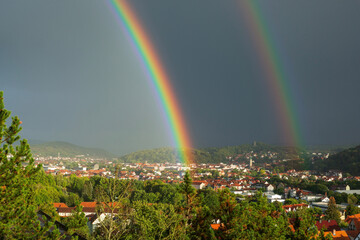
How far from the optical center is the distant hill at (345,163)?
107281mm

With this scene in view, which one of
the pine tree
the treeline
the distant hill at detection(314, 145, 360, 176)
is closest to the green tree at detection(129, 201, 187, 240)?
the treeline

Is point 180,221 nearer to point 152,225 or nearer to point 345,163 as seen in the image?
point 152,225

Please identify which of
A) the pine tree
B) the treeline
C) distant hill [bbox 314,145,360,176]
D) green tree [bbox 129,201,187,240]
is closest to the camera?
the pine tree

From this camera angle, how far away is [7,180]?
7.57 metres

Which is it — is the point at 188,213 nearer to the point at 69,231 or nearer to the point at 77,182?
the point at 69,231

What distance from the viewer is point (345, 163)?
116 m

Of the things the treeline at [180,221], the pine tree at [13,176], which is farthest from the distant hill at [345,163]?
the pine tree at [13,176]

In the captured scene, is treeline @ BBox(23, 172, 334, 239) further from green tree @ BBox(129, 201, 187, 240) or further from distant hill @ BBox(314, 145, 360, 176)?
distant hill @ BBox(314, 145, 360, 176)

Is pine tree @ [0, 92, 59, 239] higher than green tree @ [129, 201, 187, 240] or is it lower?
higher

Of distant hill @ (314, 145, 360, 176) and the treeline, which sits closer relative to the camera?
the treeline

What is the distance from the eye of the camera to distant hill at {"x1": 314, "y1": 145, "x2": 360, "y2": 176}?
4224 inches

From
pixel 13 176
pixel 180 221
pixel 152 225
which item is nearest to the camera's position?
pixel 13 176

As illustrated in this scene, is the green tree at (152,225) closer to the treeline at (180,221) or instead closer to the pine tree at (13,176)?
the treeline at (180,221)

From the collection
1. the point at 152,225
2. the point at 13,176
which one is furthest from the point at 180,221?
the point at 13,176
